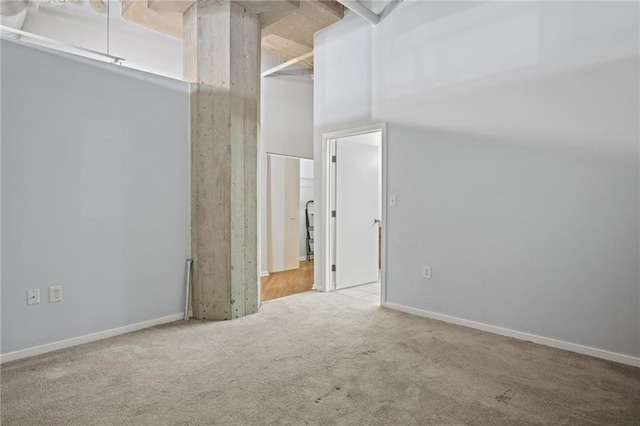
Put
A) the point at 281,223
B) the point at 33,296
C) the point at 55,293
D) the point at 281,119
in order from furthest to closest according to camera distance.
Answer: the point at 281,223, the point at 281,119, the point at 55,293, the point at 33,296

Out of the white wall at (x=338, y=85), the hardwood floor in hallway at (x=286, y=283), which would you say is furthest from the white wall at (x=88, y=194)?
the white wall at (x=338, y=85)

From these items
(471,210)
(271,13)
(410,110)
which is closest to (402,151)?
(410,110)

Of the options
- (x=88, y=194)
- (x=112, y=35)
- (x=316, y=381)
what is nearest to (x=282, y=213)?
(x=112, y=35)

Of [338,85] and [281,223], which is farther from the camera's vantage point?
[281,223]

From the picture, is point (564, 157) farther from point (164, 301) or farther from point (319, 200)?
point (164, 301)

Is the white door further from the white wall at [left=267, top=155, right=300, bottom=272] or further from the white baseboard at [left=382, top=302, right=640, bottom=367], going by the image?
the white wall at [left=267, top=155, right=300, bottom=272]

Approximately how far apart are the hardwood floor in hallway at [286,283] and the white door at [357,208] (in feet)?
2.00

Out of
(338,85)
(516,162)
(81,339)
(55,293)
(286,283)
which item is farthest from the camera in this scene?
(286,283)

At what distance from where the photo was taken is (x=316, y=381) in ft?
7.52

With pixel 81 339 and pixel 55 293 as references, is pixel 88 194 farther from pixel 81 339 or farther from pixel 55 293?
pixel 81 339

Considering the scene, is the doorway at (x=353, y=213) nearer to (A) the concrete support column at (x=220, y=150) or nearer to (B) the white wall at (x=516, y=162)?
(B) the white wall at (x=516, y=162)

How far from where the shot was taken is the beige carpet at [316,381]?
1.93 m

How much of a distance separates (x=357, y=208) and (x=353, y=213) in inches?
4.1

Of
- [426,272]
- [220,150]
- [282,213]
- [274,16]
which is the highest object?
[274,16]
